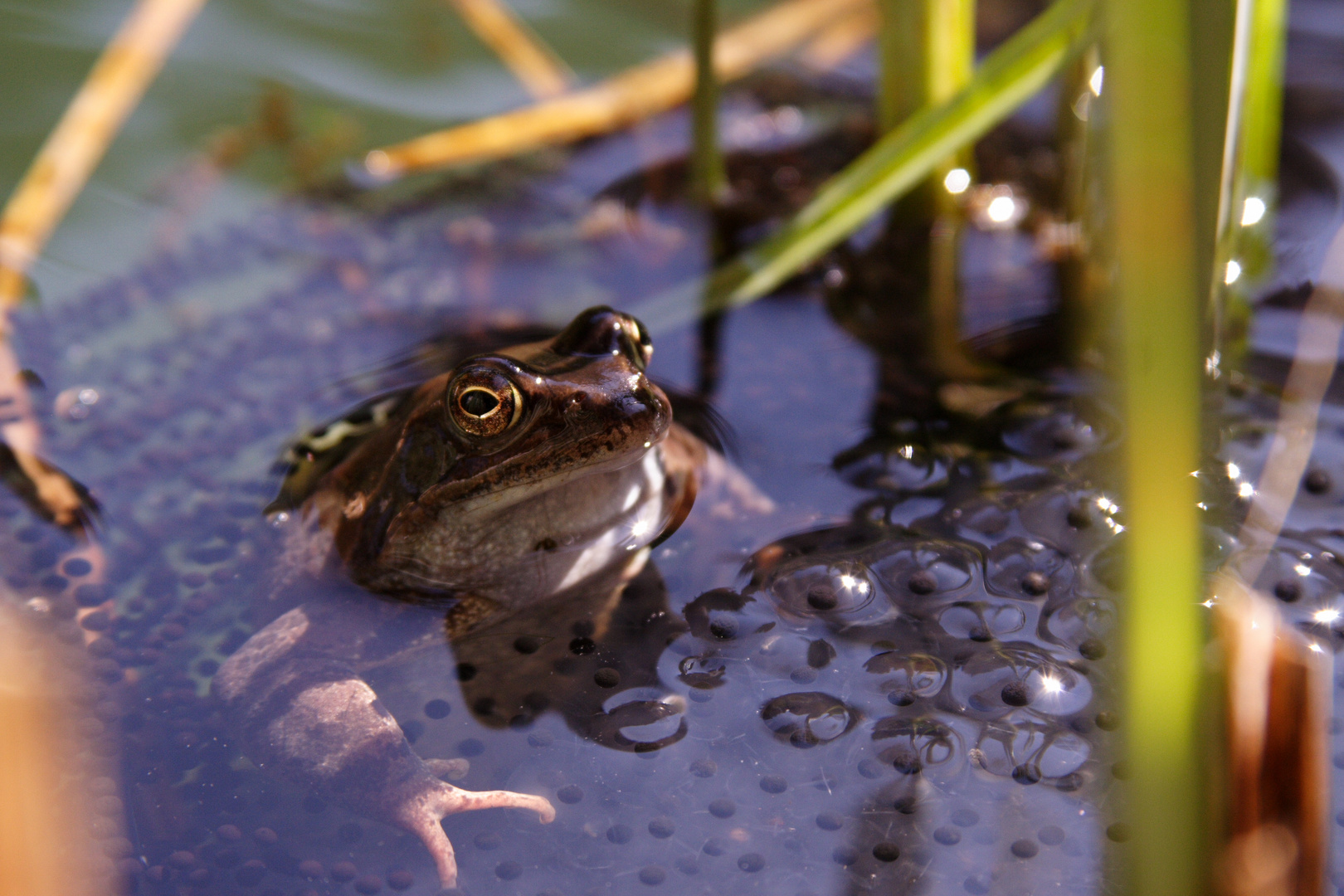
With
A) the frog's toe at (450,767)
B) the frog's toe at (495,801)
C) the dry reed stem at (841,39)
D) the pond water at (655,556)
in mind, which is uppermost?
the dry reed stem at (841,39)

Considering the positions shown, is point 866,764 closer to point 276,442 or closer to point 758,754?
point 758,754

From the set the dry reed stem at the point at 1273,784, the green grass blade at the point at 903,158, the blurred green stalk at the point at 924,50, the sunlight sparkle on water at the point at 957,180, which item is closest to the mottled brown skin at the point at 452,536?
the green grass blade at the point at 903,158

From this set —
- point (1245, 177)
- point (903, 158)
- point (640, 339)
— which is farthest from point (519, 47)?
point (1245, 177)

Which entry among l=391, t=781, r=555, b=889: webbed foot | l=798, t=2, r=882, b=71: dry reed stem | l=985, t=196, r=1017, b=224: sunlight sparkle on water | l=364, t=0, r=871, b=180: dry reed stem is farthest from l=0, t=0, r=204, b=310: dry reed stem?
l=985, t=196, r=1017, b=224: sunlight sparkle on water

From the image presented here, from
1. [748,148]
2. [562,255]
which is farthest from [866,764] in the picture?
[748,148]

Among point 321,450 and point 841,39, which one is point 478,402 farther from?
point 841,39

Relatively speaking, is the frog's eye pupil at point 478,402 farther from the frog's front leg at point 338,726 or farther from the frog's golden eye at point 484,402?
the frog's front leg at point 338,726

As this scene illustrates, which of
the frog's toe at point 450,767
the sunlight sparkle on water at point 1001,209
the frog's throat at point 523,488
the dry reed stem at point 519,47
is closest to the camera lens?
the frog's toe at point 450,767
